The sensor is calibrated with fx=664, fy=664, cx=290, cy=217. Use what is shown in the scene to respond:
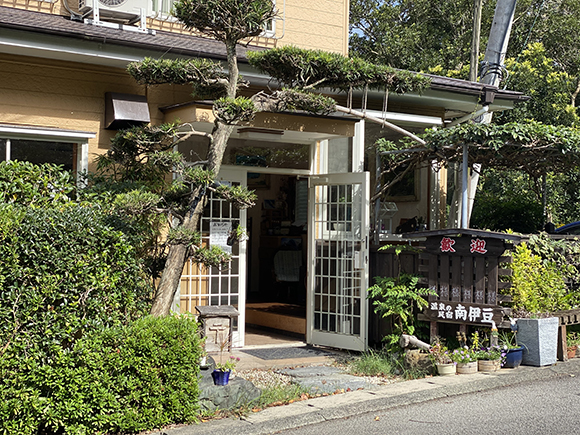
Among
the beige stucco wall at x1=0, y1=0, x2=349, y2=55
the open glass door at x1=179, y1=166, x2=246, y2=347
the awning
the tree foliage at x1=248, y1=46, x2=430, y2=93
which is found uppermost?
the beige stucco wall at x1=0, y1=0, x2=349, y2=55

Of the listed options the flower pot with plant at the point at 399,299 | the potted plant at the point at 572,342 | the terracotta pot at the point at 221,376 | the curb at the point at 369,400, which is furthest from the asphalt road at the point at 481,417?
the flower pot with plant at the point at 399,299

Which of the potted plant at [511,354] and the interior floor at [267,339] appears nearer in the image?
the potted plant at [511,354]

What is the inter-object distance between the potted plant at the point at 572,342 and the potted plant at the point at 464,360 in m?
1.55

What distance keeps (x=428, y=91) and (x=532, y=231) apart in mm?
3449

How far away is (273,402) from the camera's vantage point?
6.25 meters

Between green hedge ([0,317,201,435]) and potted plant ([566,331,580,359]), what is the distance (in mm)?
4966

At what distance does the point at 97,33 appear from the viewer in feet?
24.5

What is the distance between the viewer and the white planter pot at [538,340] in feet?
25.1

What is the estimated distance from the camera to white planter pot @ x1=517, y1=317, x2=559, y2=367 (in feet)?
25.1

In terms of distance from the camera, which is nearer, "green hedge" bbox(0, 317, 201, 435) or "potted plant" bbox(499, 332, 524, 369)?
"green hedge" bbox(0, 317, 201, 435)

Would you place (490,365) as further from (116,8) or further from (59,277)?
(116,8)

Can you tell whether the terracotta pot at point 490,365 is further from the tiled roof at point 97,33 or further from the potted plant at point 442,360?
the tiled roof at point 97,33

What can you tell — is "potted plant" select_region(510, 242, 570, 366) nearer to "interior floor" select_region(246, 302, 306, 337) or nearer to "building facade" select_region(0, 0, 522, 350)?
"building facade" select_region(0, 0, 522, 350)

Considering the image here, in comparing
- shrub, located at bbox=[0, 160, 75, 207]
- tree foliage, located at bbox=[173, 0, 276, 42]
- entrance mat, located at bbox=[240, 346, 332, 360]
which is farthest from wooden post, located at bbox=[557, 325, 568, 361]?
shrub, located at bbox=[0, 160, 75, 207]
